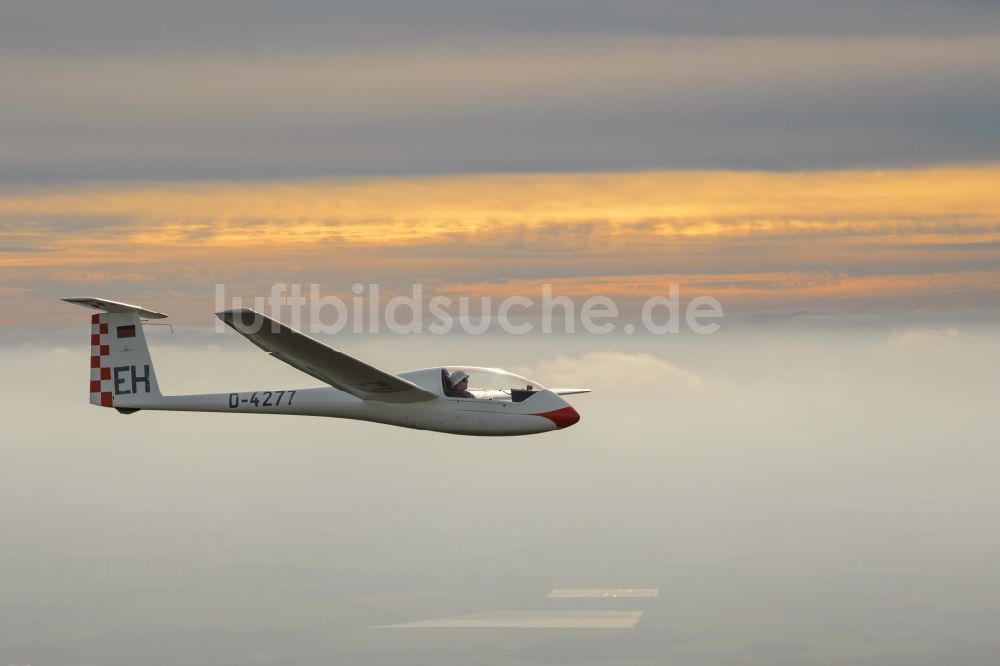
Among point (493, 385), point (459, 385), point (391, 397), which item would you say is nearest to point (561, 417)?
point (493, 385)

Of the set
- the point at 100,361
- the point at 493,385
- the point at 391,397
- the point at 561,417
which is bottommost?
the point at 561,417

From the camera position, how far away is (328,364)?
123 feet

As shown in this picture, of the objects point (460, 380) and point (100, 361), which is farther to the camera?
point (100, 361)

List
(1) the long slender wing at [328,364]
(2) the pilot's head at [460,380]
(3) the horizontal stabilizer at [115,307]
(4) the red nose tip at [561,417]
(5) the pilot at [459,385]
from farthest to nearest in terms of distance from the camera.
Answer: (3) the horizontal stabilizer at [115,307], (2) the pilot's head at [460,380], (5) the pilot at [459,385], (4) the red nose tip at [561,417], (1) the long slender wing at [328,364]

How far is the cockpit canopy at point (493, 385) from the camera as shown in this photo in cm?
3841

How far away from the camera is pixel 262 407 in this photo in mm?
42125

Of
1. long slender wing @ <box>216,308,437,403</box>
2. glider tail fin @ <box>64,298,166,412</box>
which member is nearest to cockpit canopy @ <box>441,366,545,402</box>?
long slender wing @ <box>216,308,437,403</box>

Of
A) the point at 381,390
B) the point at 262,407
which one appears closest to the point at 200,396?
the point at 262,407

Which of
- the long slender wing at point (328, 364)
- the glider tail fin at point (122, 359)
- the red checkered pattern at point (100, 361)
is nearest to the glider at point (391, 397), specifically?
the long slender wing at point (328, 364)

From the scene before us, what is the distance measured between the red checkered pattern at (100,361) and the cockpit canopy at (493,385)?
13893 mm

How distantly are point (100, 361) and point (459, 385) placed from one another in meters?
14.8

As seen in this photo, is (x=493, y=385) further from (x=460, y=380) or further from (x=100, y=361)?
(x=100, y=361)

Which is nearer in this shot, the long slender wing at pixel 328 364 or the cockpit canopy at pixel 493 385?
the long slender wing at pixel 328 364

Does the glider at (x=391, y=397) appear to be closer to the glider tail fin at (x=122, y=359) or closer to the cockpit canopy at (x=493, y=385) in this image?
the cockpit canopy at (x=493, y=385)
